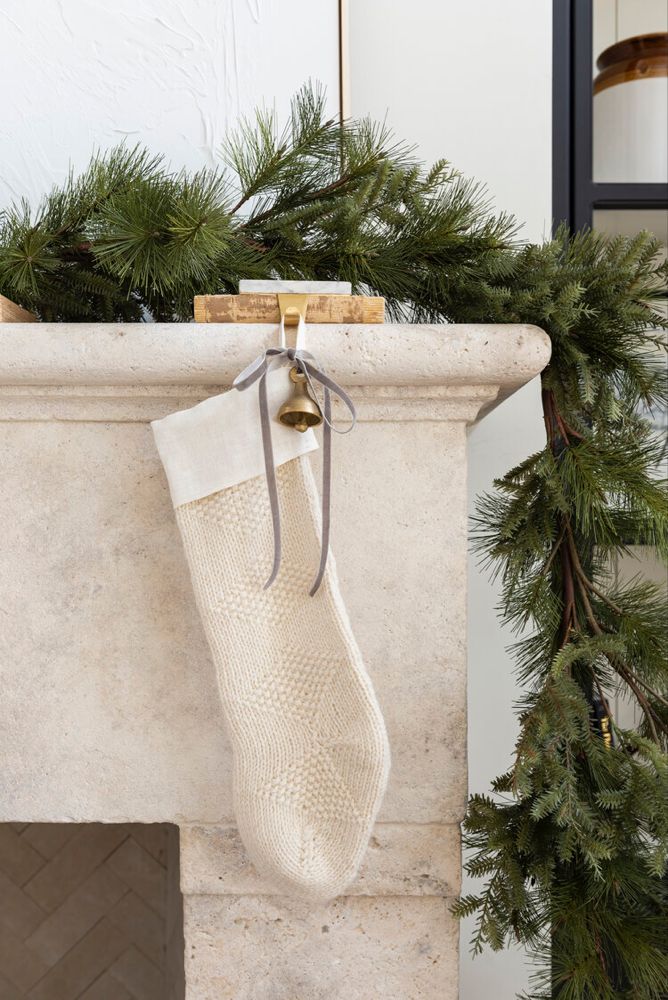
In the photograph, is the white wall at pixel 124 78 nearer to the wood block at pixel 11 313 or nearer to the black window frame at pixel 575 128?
the wood block at pixel 11 313

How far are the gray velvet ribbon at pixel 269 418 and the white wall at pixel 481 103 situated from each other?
439 millimetres

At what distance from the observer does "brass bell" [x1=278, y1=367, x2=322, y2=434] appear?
2.11 ft

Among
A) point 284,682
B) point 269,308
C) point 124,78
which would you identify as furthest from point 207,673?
point 124,78

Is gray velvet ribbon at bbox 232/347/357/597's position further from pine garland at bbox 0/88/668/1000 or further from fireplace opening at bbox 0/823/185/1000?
fireplace opening at bbox 0/823/185/1000

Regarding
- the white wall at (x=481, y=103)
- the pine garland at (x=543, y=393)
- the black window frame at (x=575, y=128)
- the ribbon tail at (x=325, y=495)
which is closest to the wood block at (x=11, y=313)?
the pine garland at (x=543, y=393)

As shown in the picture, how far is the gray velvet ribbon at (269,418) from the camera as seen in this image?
2.09 feet

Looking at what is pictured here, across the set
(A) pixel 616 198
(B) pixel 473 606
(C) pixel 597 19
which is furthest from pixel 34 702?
(C) pixel 597 19

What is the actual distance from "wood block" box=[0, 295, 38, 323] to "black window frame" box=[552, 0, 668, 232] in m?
0.69

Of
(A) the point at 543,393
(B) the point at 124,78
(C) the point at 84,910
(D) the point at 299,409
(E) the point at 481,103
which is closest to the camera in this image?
(D) the point at 299,409

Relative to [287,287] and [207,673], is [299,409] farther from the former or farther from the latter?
[207,673]

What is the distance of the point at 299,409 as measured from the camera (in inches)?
25.3

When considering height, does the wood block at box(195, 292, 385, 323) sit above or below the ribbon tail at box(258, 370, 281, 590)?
above

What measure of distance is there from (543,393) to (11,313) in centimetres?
50

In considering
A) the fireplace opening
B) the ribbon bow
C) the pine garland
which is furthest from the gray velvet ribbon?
the fireplace opening
